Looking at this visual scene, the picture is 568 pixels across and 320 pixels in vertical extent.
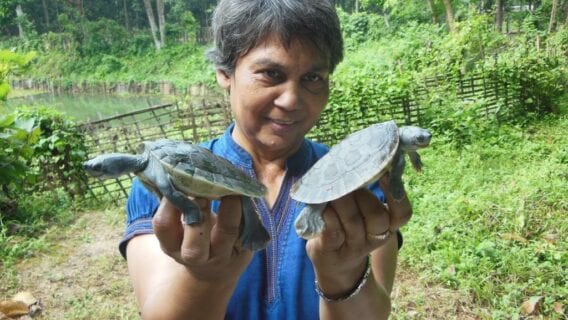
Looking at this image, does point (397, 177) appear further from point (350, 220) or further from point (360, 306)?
A: point (360, 306)

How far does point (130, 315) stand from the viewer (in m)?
4.36

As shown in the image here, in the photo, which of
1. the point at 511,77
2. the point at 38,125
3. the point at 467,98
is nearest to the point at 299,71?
the point at 38,125

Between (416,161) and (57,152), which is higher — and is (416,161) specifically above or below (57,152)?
above

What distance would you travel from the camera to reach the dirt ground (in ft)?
13.4

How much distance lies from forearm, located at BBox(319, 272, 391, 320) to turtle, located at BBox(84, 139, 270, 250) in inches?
15.7

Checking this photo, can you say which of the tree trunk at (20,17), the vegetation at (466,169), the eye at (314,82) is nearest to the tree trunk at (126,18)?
the tree trunk at (20,17)

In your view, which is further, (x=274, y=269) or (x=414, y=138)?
(x=274, y=269)

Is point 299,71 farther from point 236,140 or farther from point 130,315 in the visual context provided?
point 130,315

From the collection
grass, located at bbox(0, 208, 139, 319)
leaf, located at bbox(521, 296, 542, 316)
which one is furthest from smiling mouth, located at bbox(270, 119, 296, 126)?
grass, located at bbox(0, 208, 139, 319)

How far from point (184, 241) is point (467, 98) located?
9125 mm

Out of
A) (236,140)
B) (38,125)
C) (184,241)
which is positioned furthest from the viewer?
(38,125)

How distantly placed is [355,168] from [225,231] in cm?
55

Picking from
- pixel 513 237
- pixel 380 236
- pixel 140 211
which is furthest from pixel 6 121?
pixel 513 237

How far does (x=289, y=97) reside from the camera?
5.93 feet
